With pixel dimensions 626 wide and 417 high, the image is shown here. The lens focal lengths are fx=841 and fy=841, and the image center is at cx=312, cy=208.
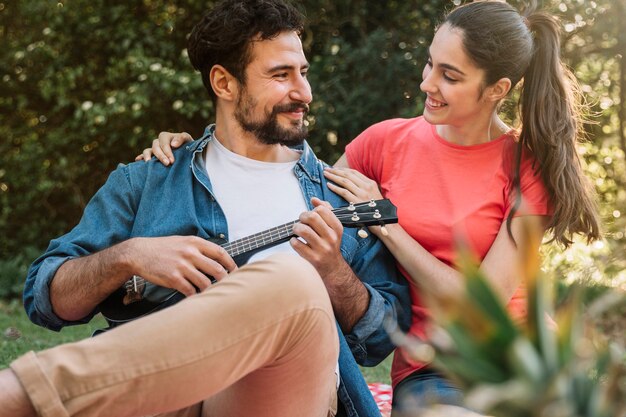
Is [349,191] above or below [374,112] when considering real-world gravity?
above

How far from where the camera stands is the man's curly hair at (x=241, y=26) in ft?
9.38

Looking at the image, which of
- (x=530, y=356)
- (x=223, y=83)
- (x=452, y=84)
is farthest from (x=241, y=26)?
(x=530, y=356)

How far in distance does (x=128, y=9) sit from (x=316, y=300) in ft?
18.0

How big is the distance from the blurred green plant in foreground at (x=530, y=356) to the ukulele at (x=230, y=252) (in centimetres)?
141

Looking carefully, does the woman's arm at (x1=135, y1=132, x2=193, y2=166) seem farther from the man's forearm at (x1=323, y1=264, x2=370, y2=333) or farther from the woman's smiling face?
the woman's smiling face

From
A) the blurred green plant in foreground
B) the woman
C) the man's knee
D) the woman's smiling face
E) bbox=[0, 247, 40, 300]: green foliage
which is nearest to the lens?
the blurred green plant in foreground

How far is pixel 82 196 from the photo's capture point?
7281mm

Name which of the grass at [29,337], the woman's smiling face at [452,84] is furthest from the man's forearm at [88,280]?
the grass at [29,337]

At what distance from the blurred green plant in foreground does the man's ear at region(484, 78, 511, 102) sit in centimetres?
172

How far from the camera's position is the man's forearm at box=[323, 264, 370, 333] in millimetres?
2432

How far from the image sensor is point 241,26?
287cm

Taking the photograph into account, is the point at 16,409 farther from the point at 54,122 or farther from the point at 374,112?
the point at 54,122

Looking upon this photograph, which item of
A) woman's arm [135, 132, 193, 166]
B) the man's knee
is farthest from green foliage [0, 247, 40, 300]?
the man's knee

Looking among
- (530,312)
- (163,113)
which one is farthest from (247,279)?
(163,113)
